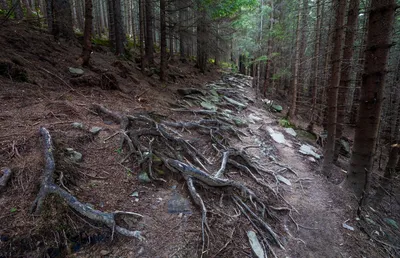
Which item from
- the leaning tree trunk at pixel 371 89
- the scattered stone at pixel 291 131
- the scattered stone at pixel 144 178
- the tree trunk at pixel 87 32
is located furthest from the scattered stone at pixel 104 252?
the scattered stone at pixel 291 131

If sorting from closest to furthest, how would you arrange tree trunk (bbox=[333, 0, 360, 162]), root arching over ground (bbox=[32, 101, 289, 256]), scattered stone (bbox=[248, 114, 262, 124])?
root arching over ground (bbox=[32, 101, 289, 256]) < tree trunk (bbox=[333, 0, 360, 162]) < scattered stone (bbox=[248, 114, 262, 124])

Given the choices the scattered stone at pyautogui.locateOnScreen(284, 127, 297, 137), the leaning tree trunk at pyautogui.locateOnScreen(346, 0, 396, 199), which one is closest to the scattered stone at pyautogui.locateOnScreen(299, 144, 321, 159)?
the scattered stone at pyautogui.locateOnScreen(284, 127, 297, 137)

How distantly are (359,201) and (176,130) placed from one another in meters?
4.86

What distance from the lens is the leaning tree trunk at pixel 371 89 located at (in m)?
3.73

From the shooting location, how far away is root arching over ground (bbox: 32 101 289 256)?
2.59m

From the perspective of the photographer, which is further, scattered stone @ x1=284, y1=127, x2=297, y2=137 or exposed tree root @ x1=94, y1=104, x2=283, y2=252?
scattered stone @ x1=284, y1=127, x2=297, y2=137

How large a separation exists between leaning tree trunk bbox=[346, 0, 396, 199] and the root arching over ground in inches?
78.9

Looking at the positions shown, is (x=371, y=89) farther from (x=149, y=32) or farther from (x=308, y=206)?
(x=149, y=32)

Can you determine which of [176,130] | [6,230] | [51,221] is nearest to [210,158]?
[176,130]

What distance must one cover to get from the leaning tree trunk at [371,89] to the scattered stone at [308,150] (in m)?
2.25

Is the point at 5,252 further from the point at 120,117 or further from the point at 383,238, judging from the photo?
the point at 383,238

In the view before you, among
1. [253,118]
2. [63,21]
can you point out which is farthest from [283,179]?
[63,21]

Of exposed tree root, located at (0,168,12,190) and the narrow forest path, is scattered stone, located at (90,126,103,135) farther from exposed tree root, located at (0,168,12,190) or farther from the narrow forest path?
the narrow forest path

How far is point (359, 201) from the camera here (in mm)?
4457
